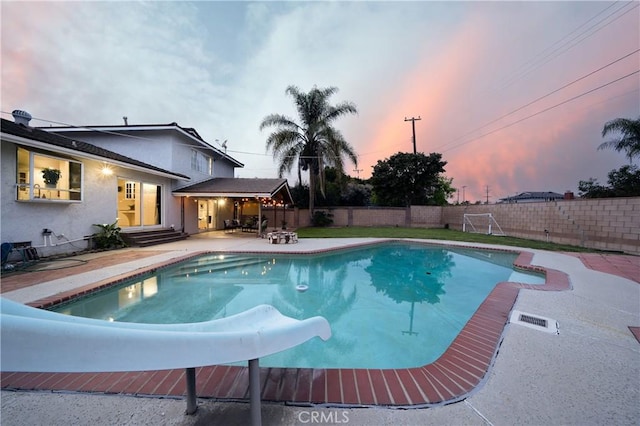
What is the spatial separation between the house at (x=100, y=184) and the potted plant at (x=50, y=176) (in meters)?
0.04

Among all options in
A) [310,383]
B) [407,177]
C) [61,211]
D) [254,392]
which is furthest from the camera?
[407,177]

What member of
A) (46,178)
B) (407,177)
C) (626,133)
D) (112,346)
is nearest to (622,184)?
(626,133)

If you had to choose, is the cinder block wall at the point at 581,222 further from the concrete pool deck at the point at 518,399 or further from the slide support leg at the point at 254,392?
the slide support leg at the point at 254,392

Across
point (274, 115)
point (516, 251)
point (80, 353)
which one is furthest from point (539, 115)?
point (80, 353)

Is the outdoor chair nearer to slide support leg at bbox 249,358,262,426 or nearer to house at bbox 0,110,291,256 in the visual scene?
house at bbox 0,110,291,256

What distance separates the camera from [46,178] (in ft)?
25.8

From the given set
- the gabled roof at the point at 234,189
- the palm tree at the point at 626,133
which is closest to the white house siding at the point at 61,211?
the gabled roof at the point at 234,189

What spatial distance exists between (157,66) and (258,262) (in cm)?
1307

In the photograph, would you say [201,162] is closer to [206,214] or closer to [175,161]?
[175,161]

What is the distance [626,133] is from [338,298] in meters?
22.0

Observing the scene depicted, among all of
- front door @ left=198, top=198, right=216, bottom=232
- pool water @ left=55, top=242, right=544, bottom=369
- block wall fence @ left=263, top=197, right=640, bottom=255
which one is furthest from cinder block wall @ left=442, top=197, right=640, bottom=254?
front door @ left=198, top=198, right=216, bottom=232

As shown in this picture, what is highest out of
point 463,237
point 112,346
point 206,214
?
point 206,214

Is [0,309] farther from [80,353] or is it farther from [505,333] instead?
[505,333]

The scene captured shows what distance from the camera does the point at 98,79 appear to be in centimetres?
1234
